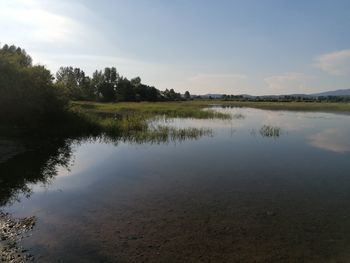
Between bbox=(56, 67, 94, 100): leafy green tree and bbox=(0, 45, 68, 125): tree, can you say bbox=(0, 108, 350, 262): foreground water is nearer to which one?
bbox=(0, 45, 68, 125): tree

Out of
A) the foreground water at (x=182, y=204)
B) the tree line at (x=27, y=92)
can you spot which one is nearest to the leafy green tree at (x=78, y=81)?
the tree line at (x=27, y=92)

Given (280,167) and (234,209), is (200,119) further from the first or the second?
(234,209)

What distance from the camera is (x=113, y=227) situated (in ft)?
31.4

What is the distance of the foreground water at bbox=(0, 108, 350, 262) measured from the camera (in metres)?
8.26

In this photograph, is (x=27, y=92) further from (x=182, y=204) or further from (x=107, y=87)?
(x=107, y=87)

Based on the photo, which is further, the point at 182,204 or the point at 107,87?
the point at 107,87

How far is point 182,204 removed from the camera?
11812 millimetres

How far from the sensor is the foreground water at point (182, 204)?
826cm

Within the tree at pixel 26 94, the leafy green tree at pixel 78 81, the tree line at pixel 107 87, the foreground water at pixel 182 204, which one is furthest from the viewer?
the tree line at pixel 107 87

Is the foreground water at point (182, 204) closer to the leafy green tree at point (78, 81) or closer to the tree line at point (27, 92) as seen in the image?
the tree line at point (27, 92)

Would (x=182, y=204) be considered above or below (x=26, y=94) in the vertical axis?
below

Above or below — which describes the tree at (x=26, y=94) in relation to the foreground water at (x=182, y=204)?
above

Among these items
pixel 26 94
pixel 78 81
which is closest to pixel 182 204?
pixel 26 94

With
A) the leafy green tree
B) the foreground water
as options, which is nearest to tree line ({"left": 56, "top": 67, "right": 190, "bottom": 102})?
the leafy green tree
